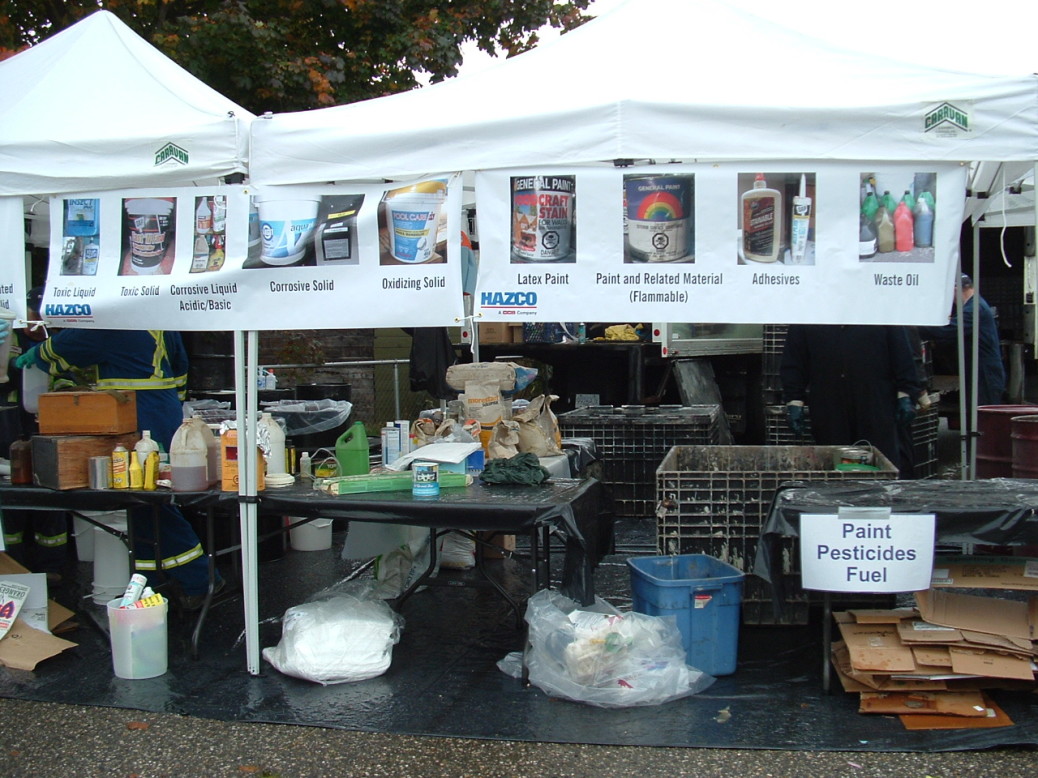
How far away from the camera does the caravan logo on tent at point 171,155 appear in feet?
13.9

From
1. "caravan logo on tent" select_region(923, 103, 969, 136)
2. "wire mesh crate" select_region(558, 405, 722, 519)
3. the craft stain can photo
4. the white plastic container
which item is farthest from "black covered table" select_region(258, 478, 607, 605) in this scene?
"wire mesh crate" select_region(558, 405, 722, 519)

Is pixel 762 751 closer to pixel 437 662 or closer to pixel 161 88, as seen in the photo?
pixel 437 662

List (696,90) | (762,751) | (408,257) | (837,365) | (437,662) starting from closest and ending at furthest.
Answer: (762,751) < (696,90) < (408,257) < (437,662) < (837,365)

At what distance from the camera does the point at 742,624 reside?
4918mm

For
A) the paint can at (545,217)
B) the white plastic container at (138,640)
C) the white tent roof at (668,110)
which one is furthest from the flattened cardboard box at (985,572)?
the white plastic container at (138,640)

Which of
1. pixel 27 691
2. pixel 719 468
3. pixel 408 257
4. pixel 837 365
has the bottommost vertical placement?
pixel 27 691

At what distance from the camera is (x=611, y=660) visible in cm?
402

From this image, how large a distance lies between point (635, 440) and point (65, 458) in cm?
418

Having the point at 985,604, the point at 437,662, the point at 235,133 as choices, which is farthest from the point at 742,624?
the point at 235,133

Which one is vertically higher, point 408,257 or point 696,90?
point 696,90

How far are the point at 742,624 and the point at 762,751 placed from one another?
1313 mm

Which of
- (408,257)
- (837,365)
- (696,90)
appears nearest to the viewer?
(696,90)

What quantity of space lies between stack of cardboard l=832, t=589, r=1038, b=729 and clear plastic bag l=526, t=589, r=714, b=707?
716 millimetres

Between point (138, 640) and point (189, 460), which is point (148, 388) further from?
point (138, 640)
